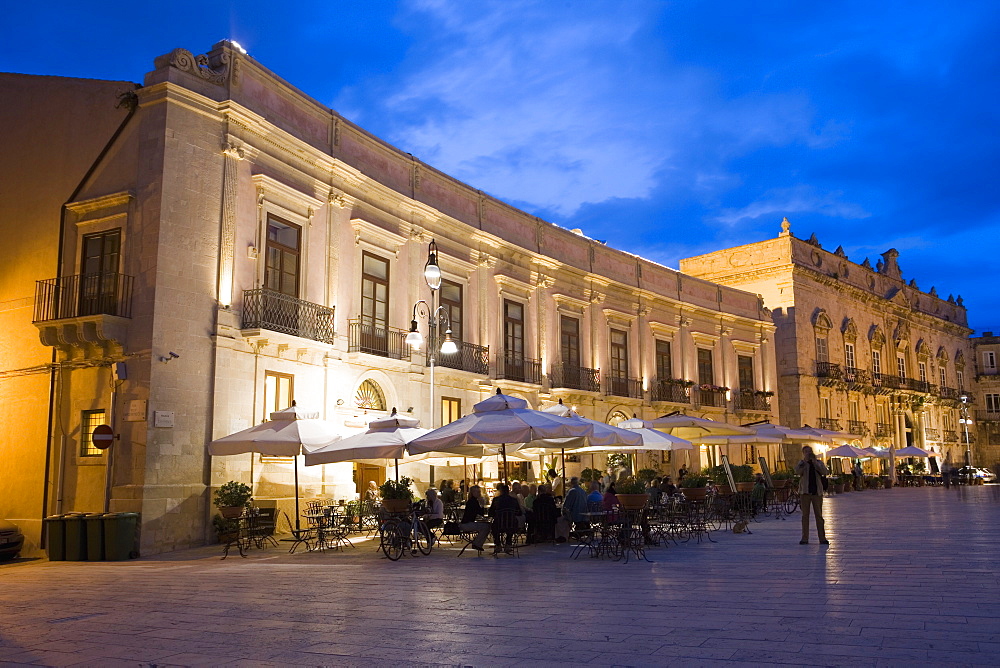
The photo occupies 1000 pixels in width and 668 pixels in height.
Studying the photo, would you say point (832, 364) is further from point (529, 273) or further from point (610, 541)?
point (610, 541)

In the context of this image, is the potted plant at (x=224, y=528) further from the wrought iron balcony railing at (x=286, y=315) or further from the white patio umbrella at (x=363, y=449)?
the wrought iron balcony railing at (x=286, y=315)

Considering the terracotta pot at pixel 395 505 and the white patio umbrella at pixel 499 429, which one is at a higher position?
the white patio umbrella at pixel 499 429

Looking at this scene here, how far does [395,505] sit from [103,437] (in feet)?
Answer: 18.1

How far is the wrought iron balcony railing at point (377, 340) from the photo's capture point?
63.9 feet

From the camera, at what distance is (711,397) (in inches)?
1347

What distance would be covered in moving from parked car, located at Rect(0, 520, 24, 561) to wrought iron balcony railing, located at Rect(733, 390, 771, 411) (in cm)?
2759

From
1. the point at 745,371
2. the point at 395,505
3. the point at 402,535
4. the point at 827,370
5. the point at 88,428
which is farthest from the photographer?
the point at 827,370

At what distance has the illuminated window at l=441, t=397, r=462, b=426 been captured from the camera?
73.6 feet

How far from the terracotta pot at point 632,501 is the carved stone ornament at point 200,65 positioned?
1128 cm

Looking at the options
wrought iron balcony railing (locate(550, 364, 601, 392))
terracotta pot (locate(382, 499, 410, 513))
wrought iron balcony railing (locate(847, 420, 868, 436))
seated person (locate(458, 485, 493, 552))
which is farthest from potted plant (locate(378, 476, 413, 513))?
wrought iron balcony railing (locate(847, 420, 868, 436))

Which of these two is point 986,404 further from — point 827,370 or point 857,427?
point 827,370

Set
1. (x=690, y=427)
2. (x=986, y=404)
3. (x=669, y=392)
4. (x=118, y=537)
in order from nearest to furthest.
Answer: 1. (x=118, y=537)
2. (x=690, y=427)
3. (x=669, y=392)
4. (x=986, y=404)

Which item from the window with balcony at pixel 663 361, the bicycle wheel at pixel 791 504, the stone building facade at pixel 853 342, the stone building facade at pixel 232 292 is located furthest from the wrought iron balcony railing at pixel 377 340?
the stone building facade at pixel 853 342

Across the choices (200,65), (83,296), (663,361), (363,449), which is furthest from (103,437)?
(663,361)
